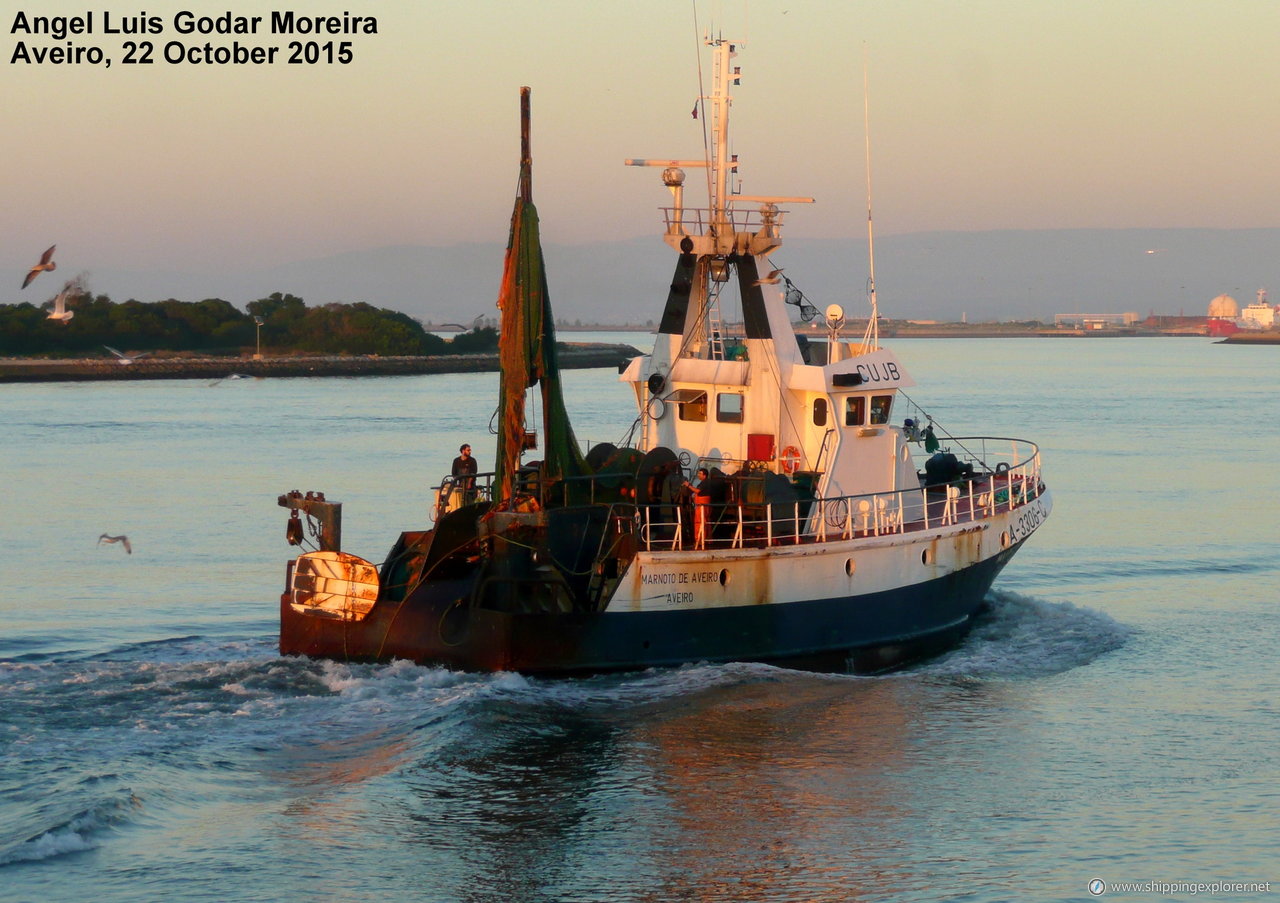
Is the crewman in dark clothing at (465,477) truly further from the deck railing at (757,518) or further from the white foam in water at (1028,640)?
the white foam in water at (1028,640)

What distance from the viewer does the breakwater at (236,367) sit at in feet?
374

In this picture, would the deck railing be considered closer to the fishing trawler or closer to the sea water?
the fishing trawler

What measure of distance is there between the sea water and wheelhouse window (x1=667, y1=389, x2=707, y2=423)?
4.78m

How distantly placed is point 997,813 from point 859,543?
549 cm

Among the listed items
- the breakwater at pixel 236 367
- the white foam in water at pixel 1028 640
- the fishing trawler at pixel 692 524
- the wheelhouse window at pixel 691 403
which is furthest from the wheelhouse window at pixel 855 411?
the breakwater at pixel 236 367

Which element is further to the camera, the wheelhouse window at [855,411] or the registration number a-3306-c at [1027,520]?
the registration number a-3306-c at [1027,520]

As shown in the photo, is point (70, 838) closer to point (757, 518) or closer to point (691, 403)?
point (757, 518)

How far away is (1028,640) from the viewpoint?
25969 millimetres

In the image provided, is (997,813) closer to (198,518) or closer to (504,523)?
(504,523)

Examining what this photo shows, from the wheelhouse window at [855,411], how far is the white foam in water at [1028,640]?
3984 mm

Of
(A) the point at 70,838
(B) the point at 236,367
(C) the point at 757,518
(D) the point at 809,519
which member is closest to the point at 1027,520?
(D) the point at 809,519

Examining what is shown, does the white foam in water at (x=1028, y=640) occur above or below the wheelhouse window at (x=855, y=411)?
below

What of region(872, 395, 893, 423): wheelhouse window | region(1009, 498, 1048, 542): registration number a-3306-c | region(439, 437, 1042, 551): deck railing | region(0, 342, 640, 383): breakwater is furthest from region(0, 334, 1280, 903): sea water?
region(0, 342, 640, 383): breakwater

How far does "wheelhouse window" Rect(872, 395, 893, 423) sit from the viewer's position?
24156 mm
